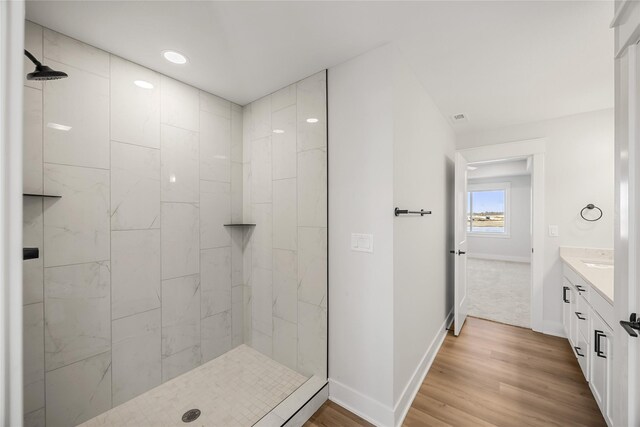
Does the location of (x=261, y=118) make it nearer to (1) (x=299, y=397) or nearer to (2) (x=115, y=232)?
(2) (x=115, y=232)

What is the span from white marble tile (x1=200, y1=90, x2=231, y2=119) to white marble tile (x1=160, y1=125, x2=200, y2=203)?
281mm

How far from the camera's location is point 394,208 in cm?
164

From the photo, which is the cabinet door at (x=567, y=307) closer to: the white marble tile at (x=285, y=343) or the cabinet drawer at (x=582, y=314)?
the cabinet drawer at (x=582, y=314)

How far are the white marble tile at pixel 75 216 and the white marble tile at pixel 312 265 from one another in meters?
1.34

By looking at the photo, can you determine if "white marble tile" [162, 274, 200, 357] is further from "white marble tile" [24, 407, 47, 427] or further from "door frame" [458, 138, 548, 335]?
A: "door frame" [458, 138, 548, 335]

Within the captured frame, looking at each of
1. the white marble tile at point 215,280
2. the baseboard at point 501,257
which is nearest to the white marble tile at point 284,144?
the white marble tile at point 215,280

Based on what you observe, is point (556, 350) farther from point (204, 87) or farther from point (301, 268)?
point (204, 87)

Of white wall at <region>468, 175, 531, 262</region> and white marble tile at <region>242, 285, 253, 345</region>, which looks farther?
white wall at <region>468, 175, 531, 262</region>

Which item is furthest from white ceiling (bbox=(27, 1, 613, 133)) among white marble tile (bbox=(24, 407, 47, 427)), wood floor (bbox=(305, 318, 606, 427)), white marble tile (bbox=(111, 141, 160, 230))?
wood floor (bbox=(305, 318, 606, 427))

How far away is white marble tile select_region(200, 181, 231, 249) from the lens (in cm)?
222

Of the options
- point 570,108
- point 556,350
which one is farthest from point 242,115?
point 556,350

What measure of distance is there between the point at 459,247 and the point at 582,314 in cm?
112

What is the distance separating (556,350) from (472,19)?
310 centimetres

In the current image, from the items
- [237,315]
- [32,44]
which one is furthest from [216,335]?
[32,44]
